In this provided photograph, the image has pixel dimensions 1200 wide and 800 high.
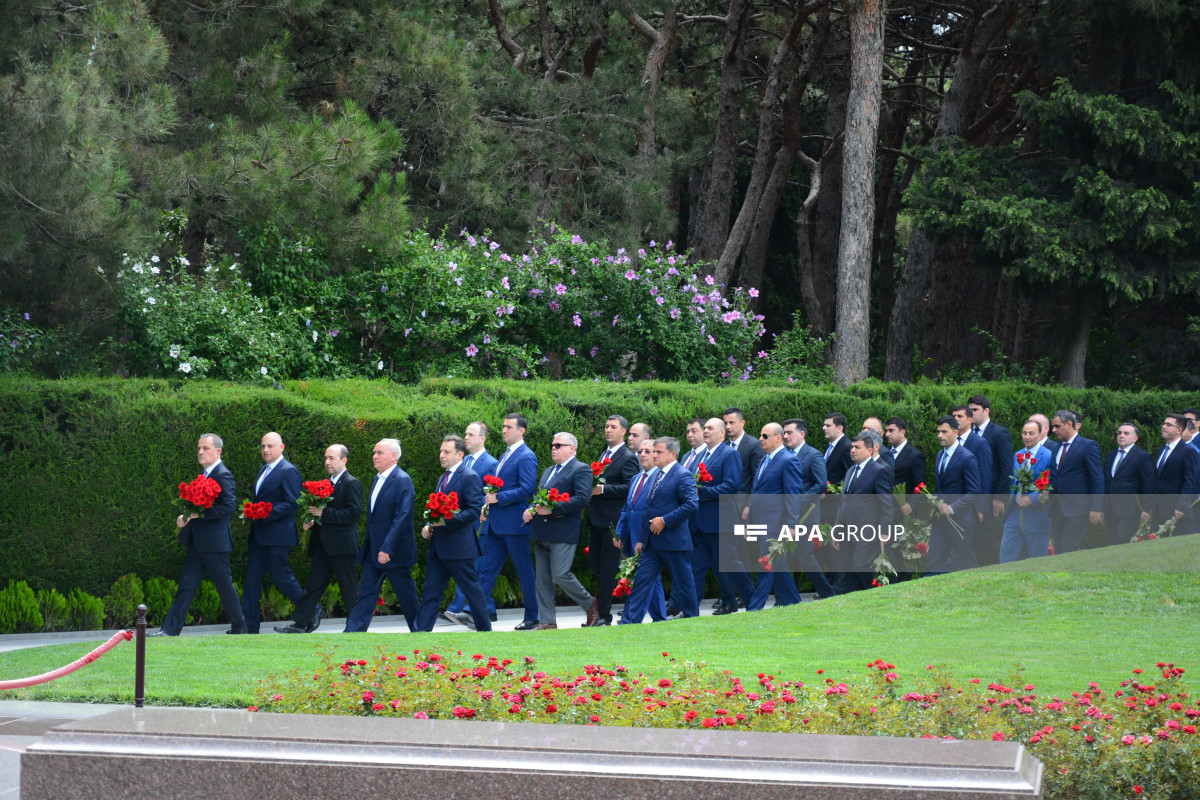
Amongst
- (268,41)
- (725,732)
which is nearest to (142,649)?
(725,732)

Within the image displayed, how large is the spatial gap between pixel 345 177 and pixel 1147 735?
12785mm

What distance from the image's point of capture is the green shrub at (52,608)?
11.9m

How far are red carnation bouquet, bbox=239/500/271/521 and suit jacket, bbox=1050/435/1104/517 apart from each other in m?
8.84

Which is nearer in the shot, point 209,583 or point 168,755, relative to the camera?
point 168,755

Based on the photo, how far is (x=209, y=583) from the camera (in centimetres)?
1270

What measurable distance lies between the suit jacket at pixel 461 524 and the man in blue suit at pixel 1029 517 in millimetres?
6470

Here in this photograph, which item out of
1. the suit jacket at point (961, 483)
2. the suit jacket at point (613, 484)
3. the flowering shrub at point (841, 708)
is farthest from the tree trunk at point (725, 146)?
the flowering shrub at point (841, 708)

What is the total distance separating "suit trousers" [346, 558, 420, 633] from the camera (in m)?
11.3

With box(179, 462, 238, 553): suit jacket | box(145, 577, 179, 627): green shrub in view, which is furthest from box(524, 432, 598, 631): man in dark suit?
box(145, 577, 179, 627): green shrub

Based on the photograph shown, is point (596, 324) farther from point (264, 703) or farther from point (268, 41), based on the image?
point (264, 703)

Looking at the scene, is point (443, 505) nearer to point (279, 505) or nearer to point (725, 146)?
point (279, 505)

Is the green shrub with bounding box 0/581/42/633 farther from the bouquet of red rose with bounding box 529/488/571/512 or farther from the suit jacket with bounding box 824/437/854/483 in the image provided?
the suit jacket with bounding box 824/437/854/483

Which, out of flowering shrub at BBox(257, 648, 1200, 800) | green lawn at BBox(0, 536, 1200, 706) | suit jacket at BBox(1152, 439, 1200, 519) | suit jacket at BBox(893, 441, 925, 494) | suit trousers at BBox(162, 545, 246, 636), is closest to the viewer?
flowering shrub at BBox(257, 648, 1200, 800)

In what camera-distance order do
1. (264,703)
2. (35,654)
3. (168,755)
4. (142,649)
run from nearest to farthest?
(168,755), (264,703), (142,649), (35,654)
